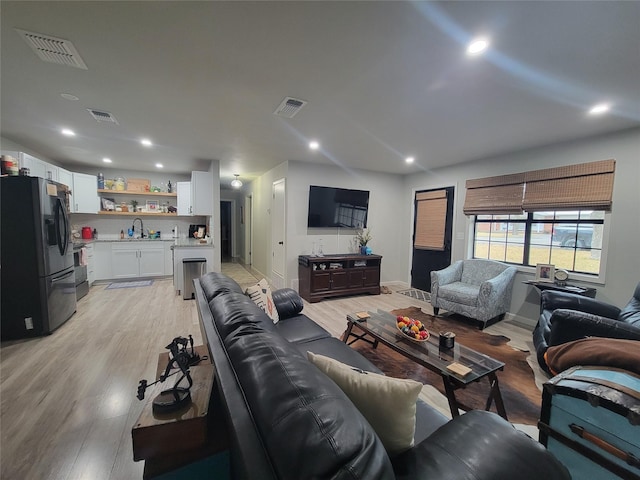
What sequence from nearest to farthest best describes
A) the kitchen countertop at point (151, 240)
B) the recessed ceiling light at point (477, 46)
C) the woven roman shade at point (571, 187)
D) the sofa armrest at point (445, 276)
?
the recessed ceiling light at point (477, 46), the woven roman shade at point (571, 187), the sofa armrest at point (445, 276), the kitchen countertop at point (151, 240)

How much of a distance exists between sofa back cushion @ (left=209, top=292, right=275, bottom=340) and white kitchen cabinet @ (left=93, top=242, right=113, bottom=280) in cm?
513

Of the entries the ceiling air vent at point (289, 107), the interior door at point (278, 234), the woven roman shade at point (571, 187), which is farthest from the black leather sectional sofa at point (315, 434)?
the interior door at point (278, 234)

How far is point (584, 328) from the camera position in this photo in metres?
2.05

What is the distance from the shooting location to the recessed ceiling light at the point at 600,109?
2397mm

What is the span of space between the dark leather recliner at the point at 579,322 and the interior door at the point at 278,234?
3746 mm

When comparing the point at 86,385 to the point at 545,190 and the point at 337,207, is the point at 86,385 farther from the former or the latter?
the point at 545,190

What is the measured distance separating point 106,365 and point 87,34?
2.59 metres

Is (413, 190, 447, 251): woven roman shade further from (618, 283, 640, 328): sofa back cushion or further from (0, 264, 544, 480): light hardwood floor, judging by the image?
(618, 283, 640, 328): sofa back cushion

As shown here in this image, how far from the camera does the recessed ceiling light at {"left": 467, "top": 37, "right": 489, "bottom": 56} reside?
162cm

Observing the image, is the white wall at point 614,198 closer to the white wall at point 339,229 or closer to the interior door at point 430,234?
the interior door at point 430,234

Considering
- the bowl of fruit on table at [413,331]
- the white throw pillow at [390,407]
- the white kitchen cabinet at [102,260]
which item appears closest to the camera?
the white throw pillow at [390,407]

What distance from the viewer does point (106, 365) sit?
2406mm

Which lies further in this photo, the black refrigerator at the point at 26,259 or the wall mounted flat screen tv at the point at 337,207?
the wall mounted flat screen tv at the point at 337,207

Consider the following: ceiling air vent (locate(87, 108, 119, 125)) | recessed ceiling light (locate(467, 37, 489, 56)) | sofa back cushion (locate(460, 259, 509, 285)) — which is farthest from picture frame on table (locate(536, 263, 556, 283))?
ceiling air vent (locate(87, 108, 119, 125))
